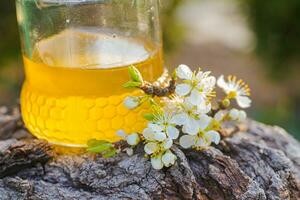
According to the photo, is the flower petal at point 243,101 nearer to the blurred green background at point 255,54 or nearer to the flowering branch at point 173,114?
the flowering branch at point 173,114

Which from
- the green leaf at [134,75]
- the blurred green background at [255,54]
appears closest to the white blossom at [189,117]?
the green leaf at [134,75]

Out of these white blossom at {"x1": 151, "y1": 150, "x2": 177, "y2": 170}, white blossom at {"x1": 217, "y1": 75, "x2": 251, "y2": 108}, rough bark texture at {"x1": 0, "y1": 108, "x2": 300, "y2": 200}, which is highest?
white blossom at {"x1": 217, "y1": 75, "x2": 251, "y2": 108}

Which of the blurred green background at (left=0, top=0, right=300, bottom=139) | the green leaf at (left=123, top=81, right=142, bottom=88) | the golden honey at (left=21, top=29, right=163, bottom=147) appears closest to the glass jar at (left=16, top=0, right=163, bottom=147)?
the golden honey at (left=21, top=29, right=163, bottom=147)

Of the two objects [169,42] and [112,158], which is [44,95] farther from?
[169,42]

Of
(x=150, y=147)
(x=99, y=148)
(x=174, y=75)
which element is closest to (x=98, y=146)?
(x=99, y=148)

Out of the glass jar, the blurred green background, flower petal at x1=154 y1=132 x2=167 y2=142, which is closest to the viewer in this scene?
flower petal at x1=154 y1=132 x2=167 y2=142

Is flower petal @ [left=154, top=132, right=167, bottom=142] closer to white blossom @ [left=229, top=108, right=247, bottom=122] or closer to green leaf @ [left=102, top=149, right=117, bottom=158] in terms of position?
green leaf @ [left=102, top=149, right=117, bottom=158]
